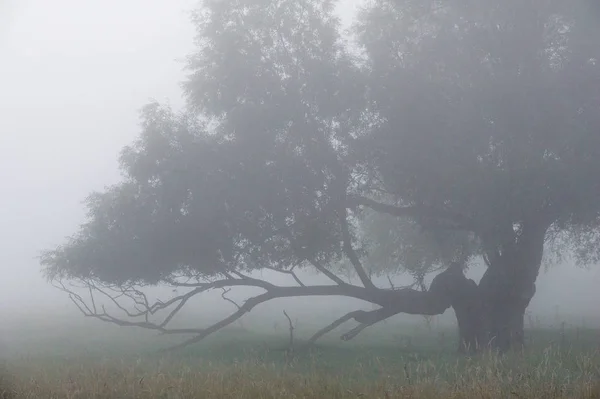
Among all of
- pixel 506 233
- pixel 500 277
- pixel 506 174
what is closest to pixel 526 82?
pixel 506 174

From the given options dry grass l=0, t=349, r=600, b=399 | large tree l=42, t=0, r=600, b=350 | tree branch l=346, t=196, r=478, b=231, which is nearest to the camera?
dry grass l=0, t=349, r=600, b=399

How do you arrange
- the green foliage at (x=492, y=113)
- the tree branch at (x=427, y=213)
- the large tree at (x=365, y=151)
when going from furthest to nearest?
the tree branch at (x=427, y=213), the large tree at (x=365, y=151), the green foliage at (x=492, y=113)

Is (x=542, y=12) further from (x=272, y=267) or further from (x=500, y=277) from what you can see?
(x=272, y=267)

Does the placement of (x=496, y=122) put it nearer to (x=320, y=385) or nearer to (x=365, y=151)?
(x=365, y=151)

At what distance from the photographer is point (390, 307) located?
70.2 ft

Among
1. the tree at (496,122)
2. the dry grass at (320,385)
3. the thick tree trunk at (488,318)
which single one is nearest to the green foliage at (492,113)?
the tree at (496,122)

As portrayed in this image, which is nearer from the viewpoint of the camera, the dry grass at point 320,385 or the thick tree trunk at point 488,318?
the dry grass at point 320,385

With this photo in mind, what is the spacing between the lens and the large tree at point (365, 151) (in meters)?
17.7

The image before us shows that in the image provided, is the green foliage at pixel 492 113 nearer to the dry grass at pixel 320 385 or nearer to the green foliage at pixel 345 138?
the green foliage at pixel 345 138

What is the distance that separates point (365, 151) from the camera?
1958cm

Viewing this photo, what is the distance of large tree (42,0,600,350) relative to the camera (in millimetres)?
17688

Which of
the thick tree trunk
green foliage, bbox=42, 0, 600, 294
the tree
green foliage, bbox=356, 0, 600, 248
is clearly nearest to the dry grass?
green foliage, bbox=356, 0, 600, 248

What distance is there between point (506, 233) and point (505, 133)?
9.54ft

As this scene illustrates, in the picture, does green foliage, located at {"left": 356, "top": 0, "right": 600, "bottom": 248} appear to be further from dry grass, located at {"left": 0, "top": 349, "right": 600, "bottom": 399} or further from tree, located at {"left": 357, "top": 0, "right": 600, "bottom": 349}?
dry grass, located at {"left": 0, "top": 349, "right": 600, "bottom": 399}
